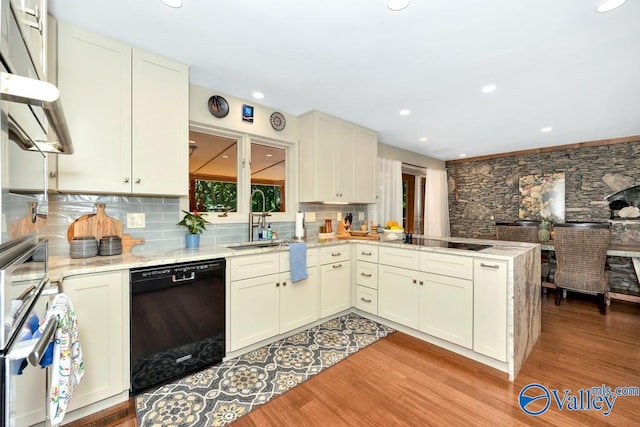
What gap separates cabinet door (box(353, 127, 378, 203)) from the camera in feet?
11.9

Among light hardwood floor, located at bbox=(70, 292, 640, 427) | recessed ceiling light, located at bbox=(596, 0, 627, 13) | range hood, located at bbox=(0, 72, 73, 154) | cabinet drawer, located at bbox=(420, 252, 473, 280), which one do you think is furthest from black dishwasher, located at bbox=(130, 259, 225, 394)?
recessed ceiling light, located at bbox=(596, 0, 627, 13)

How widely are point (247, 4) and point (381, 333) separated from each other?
289 centimetres

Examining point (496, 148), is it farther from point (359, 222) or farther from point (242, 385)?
point (242, 385)

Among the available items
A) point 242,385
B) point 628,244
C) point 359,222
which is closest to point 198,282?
point 242,385

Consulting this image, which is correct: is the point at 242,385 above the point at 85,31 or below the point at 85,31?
below

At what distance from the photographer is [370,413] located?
5.38ft

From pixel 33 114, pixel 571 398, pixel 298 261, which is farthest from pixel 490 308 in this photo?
pixel 33 114

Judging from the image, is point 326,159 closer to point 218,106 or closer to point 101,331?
point 218,106

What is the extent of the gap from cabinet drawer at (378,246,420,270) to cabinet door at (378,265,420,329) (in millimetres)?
51

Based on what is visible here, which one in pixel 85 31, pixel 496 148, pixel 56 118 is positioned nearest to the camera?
pixel 56 118

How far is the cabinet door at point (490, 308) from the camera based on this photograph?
203cm

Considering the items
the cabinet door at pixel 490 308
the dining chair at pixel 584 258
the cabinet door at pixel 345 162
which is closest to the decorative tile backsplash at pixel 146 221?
the cabinet door at pixel 345 162

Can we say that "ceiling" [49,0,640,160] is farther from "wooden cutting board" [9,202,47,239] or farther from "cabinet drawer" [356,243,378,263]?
"cabinet drawer" [356,243,378,263]

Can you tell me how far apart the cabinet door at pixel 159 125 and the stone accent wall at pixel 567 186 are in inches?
223
